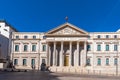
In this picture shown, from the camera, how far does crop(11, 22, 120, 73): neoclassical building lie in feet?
267

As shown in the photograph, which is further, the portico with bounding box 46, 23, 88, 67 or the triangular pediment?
the triangular pediment

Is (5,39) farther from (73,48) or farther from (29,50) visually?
(73,48)

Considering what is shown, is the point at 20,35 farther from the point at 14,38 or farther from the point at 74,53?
the point at 74,53

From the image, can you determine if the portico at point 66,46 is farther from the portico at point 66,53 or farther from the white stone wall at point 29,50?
the white stone wall at point 29,50

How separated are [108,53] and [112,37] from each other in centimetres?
491

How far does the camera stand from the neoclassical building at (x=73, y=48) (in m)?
81.3

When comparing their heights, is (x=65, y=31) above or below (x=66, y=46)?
above

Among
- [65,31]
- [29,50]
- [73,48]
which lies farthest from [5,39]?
[73,48]

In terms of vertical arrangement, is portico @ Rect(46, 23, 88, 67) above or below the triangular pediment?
below

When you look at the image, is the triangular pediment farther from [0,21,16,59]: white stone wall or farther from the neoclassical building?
[0,21,16,59]: white stone wall

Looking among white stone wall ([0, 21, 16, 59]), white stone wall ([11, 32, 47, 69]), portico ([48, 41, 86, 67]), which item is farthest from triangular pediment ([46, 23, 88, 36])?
white stone wall ([0, 21, 16, 59])

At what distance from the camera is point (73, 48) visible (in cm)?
8356

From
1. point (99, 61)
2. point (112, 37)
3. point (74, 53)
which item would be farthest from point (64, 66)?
point (112, 37)

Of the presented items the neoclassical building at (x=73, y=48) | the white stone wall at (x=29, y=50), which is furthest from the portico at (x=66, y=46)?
the white stone wall at (x=29, y=50)
